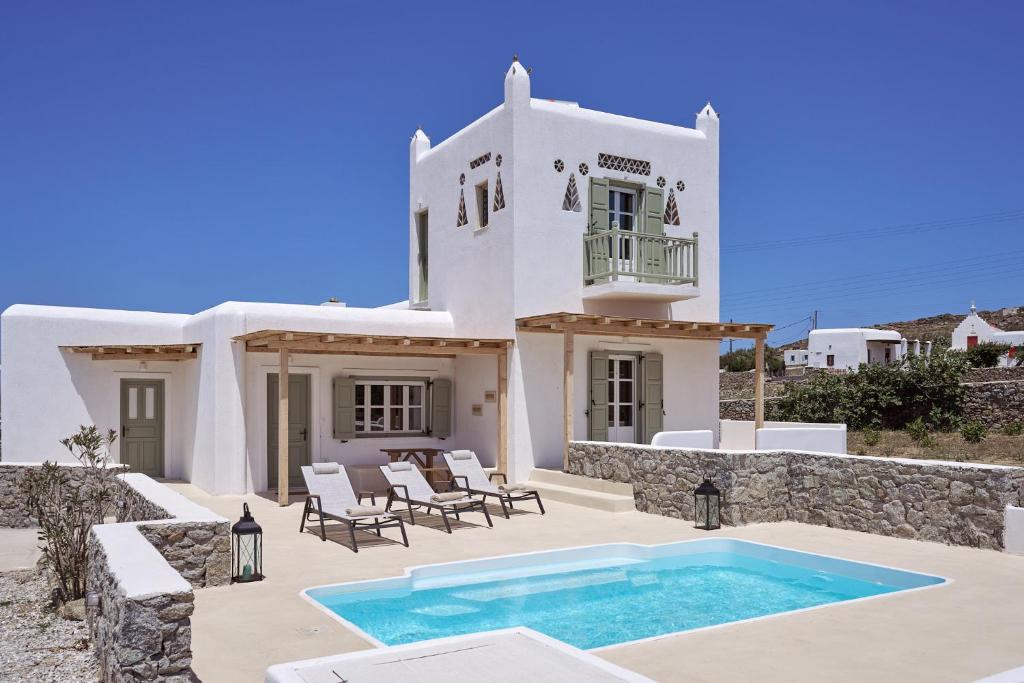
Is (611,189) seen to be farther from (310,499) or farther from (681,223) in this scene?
(310,499)

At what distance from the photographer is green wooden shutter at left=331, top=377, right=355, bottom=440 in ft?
47.2

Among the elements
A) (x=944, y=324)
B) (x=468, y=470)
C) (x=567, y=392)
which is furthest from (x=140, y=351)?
(x=944, y=324)

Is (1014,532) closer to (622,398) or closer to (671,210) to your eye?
(622,398)

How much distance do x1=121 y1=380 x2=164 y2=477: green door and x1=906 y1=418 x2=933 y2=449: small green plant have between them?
1746cm

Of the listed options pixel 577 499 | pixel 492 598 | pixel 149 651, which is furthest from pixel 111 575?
pixel 577 499

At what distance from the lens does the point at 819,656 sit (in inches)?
214

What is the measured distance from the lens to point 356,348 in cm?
1266

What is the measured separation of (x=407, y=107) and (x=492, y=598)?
1247cm

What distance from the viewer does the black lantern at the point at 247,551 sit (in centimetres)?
739

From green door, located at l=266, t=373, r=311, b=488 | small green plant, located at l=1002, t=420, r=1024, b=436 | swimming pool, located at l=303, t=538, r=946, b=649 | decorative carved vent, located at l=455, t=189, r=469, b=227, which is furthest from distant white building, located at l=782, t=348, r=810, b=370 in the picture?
swimming pool, located at l=303, t=538, r=946, b=649

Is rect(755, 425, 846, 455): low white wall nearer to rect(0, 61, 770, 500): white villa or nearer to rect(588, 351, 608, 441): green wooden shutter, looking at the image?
rect(0, 61, 770, 500): white villa

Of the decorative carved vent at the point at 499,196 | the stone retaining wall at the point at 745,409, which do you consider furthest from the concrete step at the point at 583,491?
the stone retaining wall at the point at 745,409

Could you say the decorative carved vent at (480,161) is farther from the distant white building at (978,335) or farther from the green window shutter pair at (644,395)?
the distant white building at (978,335)

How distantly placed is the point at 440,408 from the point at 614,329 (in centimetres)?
370
